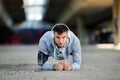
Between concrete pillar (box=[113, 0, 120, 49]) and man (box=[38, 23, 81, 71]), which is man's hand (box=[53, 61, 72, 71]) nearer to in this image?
man (box=[38, 23, 81, 71])

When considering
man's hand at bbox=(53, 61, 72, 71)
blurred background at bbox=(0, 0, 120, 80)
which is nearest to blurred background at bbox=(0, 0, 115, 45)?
blurred background at bbox=(0, 0, 120, 80)

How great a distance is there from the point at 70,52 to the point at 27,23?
68.0 m

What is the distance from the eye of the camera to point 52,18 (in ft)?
232

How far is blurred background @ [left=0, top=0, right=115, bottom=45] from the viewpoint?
4282 cm

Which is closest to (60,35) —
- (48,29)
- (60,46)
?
(60,46)

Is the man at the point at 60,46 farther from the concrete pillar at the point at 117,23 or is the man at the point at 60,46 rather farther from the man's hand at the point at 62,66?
the concrete pillar at the point at 117,23

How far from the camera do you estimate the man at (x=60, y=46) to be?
8.52 metres

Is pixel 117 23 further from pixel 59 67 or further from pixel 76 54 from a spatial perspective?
pixel 59 67

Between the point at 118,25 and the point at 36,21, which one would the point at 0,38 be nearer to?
the point at 36,21

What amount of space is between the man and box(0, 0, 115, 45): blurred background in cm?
2526

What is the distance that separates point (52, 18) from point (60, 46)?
6208 cm

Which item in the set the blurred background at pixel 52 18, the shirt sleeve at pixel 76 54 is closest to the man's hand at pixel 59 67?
the shirt sleeve at pixel 76 54

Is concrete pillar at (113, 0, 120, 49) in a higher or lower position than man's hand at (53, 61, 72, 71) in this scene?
higher

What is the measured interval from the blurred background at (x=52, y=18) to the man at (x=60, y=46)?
25.3m
